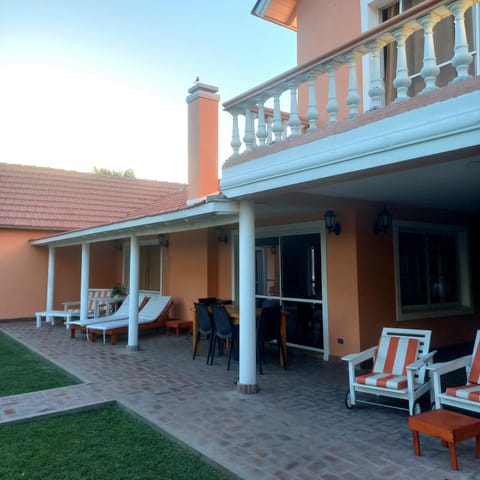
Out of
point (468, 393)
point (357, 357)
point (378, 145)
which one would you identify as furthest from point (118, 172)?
point (468, 393)

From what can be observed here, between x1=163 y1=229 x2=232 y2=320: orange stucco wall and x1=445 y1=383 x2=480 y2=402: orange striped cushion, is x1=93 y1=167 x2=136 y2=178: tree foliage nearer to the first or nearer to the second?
x1=163 y1=229 x2=232 y2=320: orange stucco wall

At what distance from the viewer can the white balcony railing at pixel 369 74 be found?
357 cm

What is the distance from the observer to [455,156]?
361 cm

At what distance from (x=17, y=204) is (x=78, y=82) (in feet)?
16.9

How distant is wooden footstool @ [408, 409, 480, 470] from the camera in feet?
11.5

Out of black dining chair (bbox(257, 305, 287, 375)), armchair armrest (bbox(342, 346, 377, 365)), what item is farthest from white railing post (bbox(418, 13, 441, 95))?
black dining chair (bbox(257, 305, 287, 375))

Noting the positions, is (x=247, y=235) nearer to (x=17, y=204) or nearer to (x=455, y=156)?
(x=455, y=156)

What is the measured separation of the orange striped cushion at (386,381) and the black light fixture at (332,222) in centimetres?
320

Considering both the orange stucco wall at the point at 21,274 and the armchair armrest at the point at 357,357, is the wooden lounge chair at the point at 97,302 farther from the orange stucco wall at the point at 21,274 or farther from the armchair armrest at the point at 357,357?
the armchair armrest at the point at 357,357

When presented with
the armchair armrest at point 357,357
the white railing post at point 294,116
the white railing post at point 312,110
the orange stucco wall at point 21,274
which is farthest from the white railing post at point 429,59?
the orange stucco wall at point 21,274

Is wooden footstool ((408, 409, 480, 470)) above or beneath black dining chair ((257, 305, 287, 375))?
beneath

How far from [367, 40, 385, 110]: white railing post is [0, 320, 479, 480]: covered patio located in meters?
3.32

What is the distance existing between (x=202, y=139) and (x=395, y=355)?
697 cm

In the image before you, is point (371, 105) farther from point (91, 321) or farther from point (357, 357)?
point (91, 321)
